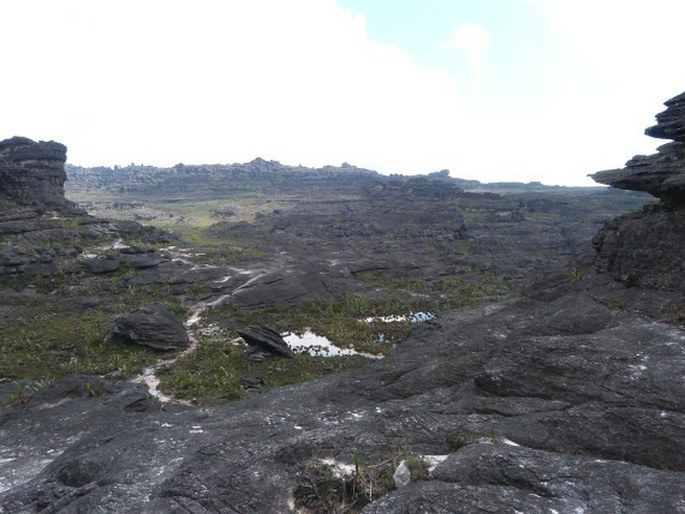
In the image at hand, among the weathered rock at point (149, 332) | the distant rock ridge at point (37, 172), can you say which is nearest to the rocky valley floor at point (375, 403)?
the weathered rock at point (149, 332)

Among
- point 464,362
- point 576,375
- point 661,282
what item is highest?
point 661,282

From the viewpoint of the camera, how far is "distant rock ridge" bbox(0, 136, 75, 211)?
8939 cm

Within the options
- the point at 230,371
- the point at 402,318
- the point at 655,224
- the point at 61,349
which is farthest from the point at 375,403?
the point at 402,318

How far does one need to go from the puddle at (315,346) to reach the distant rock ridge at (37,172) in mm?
70387

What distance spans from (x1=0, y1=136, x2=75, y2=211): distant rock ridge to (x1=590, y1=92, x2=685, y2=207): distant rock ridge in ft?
317

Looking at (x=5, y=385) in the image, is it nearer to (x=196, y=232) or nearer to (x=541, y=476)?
(x=541, y=476)

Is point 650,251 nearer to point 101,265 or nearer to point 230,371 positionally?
point 230,371

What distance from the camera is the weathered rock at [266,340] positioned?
39.5 metres

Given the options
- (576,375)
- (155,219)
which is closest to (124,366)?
(576,375)

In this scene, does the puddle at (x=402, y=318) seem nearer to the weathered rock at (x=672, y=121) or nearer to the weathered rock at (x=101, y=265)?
the weathered rock at (x=672, y=121)

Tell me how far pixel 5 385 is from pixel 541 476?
1326 inches


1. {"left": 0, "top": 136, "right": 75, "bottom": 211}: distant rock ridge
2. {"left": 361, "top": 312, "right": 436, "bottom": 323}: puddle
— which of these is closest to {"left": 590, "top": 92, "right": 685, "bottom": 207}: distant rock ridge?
{"left": 361, "top": 312, "right": 436, "bottom": 323}: puddle

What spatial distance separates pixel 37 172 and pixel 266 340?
9012 centimetres

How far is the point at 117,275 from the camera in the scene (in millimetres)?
67125
